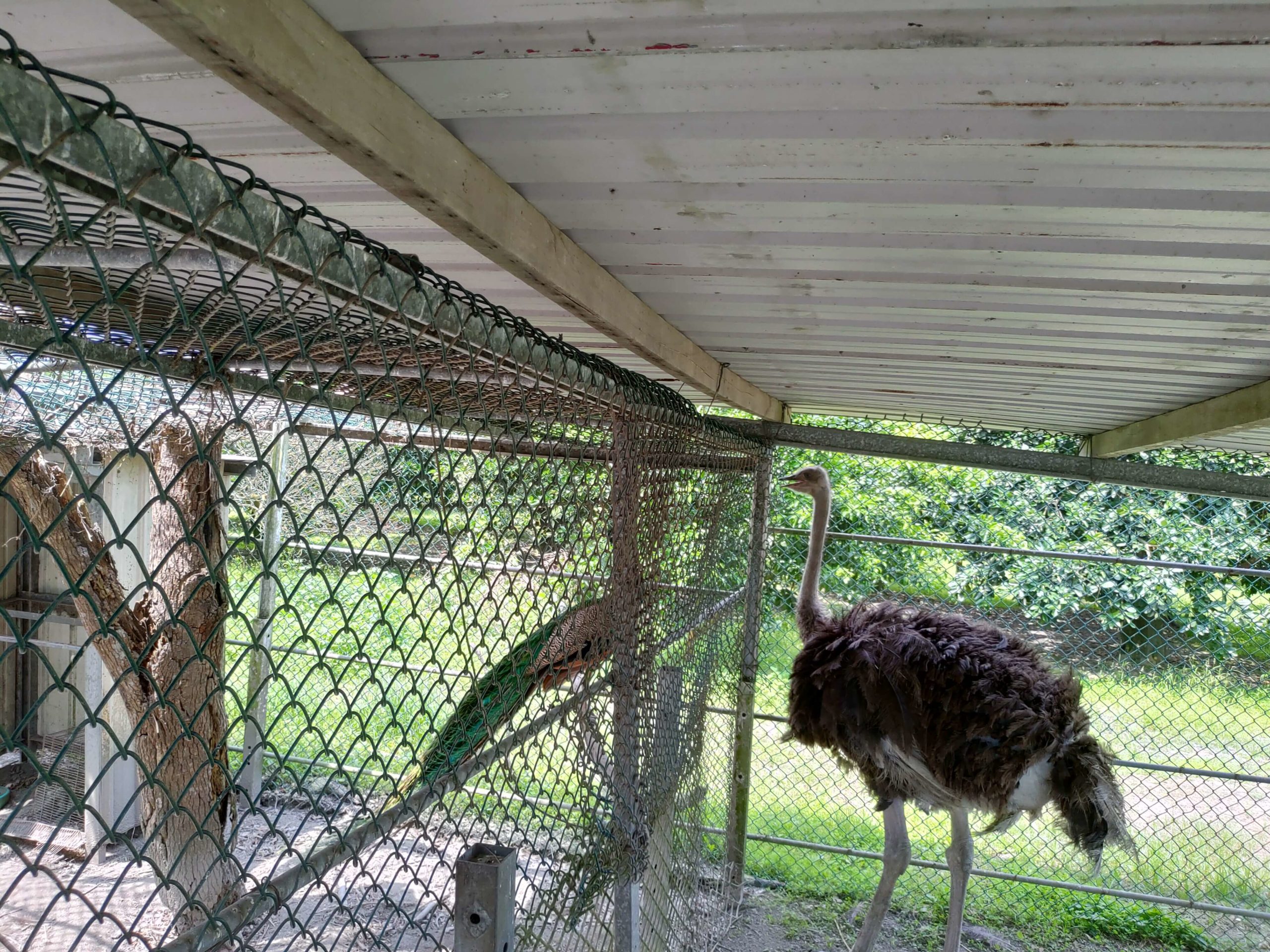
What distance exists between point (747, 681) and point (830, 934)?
5.05 ft

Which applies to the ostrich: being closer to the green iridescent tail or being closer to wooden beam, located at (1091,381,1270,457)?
wooden beam, located at (1091,381,1270,457)

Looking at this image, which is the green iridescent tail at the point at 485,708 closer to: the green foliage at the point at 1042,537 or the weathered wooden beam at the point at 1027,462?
the weathered wooden beam at the point at 1027,462

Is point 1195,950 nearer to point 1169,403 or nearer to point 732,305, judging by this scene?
point 1169,403

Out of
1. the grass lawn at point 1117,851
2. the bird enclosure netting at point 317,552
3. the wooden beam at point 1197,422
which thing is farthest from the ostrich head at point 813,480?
the wooden beam at point 1197,422

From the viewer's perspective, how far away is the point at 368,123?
54.4 inches

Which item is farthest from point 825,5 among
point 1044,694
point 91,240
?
point 1044,694

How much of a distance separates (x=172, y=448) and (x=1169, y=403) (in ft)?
15.6

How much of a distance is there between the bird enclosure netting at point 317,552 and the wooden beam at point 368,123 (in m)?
0.13

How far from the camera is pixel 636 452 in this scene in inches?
100

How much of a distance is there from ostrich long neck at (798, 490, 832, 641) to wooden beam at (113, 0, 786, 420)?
301 centimetres

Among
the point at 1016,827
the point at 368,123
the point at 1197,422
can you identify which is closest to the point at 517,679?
Answer: the point at 368,123

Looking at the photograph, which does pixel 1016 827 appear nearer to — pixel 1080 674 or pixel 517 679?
pixel 1080 674

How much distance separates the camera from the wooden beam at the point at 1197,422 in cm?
374

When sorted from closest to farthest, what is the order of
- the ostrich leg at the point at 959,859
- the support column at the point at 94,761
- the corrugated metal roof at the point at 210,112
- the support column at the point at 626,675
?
the corrugated metal roof at the point at 210,112 < the support column at the point at 626,675 < the ostrich leg at the point at 959,859 < the support column at the point at 94,761
